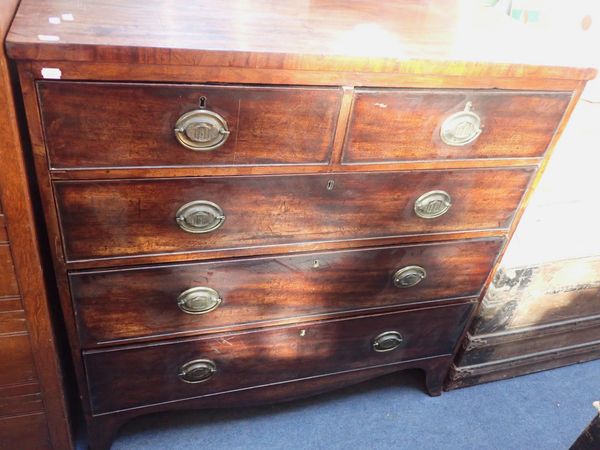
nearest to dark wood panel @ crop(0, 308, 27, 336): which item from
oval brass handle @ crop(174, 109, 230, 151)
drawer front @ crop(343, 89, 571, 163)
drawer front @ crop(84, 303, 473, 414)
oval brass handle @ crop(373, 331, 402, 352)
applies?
drawer front @ crop(84, 303, 473, 414)

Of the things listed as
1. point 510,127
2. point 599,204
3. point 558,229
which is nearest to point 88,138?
point 510,127

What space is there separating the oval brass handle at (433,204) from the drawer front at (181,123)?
257mm

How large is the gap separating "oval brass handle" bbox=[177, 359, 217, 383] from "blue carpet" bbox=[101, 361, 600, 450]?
0.86 ft

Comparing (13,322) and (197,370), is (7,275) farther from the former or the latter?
(197,370)

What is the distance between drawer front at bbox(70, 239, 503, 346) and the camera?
0.94m

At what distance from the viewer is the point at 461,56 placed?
2.79ft

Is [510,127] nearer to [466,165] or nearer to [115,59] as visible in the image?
[466,165]

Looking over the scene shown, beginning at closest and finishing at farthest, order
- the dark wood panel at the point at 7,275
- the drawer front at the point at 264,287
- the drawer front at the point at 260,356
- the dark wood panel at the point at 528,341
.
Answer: the dark wood panel at the point at 7,275 → the drawer front at the point at 264,287 → the drawer front at the point at 260,356 → the dark wood panel at the point at 528,341

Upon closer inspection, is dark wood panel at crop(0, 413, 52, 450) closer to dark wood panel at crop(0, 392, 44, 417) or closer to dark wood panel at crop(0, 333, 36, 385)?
dark wood panel at crop(0, 392, 44, 417)

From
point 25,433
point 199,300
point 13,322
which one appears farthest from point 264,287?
point 25,433

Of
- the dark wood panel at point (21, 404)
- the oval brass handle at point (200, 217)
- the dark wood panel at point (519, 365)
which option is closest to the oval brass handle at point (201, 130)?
the oval brass handle at point (200, 217)

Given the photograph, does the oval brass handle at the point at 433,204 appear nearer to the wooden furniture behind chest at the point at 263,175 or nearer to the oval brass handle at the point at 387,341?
the wooden furniture behind chest at the point at 263,175

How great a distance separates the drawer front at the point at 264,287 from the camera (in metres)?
0.94

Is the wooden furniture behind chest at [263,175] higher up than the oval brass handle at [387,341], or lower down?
higher up
